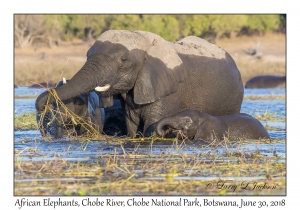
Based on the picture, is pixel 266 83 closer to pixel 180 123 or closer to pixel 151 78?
pixel 151 78

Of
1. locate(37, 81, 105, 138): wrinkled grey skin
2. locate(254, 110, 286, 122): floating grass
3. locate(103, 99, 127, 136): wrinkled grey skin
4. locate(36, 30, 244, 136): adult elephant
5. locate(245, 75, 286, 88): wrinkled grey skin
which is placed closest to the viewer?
locate(36, 30, 244, 136): adult elephant

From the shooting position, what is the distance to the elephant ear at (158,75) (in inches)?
413

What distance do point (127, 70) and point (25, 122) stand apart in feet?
11.8

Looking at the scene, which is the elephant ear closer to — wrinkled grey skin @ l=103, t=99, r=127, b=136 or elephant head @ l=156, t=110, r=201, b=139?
elephant head @ l=156, t=110, r=201, b=139

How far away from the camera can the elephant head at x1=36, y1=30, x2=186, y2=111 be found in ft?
32.4

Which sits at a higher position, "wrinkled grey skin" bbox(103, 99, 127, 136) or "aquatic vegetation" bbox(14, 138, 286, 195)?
"wrinkled grey skin" bbox(103, 99, 127, 136)

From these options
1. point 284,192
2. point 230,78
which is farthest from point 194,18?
point 284,192

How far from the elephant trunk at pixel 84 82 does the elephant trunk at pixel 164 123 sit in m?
0.84

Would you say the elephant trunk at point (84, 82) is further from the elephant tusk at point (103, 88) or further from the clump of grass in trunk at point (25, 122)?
the clump of grass in trunk at point (25, 122)

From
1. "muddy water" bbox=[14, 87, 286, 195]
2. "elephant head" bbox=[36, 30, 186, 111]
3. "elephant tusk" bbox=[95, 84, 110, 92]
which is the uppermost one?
"elephant head" bbox=[36, 30, 186, 111]

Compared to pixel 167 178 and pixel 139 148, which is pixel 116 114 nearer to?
pixel 139 148

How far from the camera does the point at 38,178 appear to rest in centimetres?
791

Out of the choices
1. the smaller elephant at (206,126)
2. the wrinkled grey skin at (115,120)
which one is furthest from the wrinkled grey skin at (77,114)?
the smaller elephant at (206,126)

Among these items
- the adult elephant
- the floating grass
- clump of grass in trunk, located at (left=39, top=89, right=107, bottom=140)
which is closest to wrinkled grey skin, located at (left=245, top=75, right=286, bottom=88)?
the floating grass
